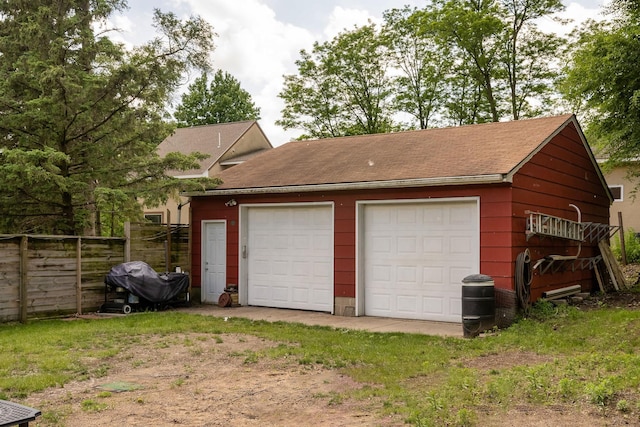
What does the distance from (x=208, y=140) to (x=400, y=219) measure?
18200 mm

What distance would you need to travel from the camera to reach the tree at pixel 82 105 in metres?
11.8

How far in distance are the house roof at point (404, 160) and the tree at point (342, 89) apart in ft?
45.7

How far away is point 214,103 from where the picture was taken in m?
49.1

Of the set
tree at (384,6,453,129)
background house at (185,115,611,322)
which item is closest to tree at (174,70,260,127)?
tree at (384,6,453,129)

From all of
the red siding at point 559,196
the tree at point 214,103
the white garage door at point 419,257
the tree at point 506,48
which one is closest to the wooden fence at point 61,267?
the white garage door at point 419,257

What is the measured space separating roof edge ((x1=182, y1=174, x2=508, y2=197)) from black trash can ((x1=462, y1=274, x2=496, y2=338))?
1624mm

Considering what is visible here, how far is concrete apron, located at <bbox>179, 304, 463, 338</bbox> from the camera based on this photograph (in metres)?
9.80

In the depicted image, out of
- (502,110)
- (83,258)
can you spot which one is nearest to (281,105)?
(502,110)

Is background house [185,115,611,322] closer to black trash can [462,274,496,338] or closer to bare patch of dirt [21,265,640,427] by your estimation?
black trash can [462,274,496,338]

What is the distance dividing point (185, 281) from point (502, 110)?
17913mm

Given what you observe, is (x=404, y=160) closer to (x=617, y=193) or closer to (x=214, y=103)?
(x=617, y=193)

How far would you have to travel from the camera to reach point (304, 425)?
491 cm

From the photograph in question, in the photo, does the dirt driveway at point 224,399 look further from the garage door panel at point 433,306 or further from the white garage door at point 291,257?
the white garage door at point 291,257

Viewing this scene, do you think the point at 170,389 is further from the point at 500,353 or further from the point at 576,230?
the point at 576,230
